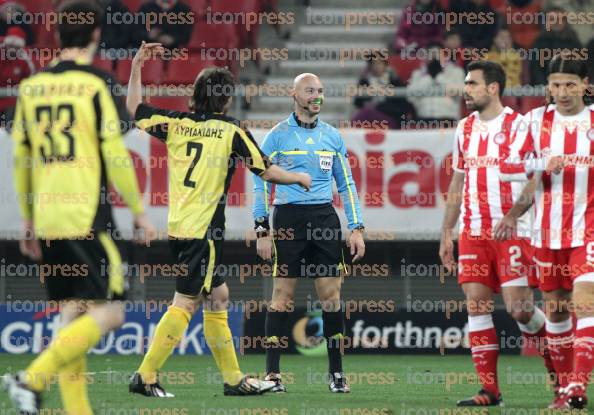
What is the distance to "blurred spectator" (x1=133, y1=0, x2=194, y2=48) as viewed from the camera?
16531 mm

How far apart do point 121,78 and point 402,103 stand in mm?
3481

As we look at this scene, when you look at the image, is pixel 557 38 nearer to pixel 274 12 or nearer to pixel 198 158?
pixel 274 12

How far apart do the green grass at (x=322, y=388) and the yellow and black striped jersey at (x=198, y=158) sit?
117cm

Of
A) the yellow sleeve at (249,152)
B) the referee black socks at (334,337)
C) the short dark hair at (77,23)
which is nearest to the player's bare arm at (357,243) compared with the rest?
the referee black socks at (334,337)

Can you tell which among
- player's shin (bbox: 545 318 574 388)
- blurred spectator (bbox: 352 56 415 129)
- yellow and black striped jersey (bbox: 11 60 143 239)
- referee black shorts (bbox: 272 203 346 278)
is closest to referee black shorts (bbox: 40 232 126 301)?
yellow and black striped jersey (bbox: 11 60 143 239)

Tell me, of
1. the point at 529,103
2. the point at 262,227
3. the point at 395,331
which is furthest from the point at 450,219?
the point at 529,103

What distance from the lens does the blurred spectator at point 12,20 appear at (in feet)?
54.6

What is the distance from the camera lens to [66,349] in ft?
19.8

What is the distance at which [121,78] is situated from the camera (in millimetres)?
15773

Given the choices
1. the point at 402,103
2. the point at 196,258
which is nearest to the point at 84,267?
the point at 196,258

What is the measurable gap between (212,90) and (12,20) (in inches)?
349

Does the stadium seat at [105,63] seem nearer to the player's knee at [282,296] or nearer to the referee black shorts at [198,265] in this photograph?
the player's knee at [282,296]

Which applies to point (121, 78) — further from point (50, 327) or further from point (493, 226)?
point (493, 226)

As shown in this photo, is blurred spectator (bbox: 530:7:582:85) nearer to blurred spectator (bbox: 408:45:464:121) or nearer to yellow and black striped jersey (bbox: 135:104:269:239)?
blurred spectator (bbox: 408:45:464:121)
